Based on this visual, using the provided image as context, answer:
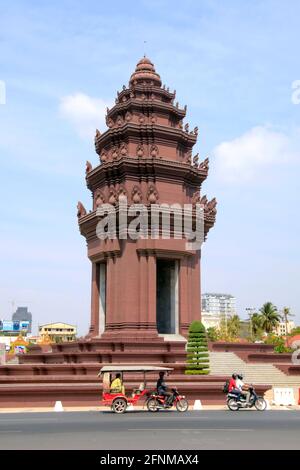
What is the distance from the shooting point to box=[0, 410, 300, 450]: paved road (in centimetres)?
1336

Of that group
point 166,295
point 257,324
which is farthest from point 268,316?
point 166,295

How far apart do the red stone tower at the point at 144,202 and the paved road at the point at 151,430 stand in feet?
51.6

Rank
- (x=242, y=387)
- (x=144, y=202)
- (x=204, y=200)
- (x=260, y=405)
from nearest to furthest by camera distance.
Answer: (x=260, y=405) < (x=242, y=387) < (x=144, y=202) < (x=204, y=200)

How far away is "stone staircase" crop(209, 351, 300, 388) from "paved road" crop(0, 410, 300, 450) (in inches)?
484

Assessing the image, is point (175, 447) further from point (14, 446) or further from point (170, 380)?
point (170, 380)

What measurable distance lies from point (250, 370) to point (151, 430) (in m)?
20.7

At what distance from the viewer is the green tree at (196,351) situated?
3123cm

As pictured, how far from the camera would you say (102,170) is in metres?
40.3

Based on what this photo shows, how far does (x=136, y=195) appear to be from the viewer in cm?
3800

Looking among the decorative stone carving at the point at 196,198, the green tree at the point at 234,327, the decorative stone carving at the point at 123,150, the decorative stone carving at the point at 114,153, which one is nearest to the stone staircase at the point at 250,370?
the decorative stone carving at the point at 196,198

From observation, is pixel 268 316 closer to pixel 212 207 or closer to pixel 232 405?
pixel 212 207

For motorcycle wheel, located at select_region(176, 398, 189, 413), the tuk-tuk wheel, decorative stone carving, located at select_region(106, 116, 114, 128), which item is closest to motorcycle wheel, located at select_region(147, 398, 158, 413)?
motorcycle wheel, located at select_region(176, 398, 189, 413)

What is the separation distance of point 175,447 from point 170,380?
1471 centimetres

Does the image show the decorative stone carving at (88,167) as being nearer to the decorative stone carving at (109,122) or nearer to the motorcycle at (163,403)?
the decorative stone carving at (109,122)
